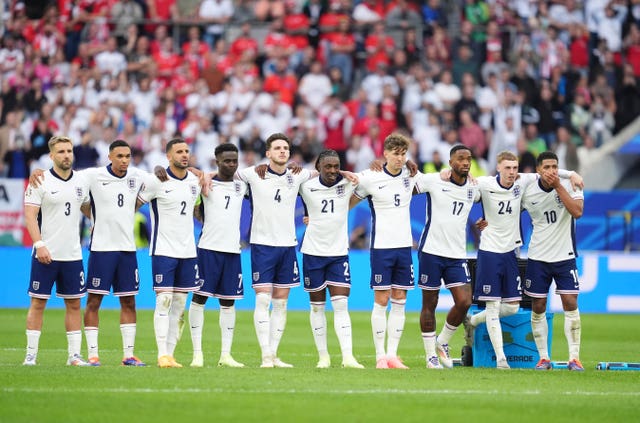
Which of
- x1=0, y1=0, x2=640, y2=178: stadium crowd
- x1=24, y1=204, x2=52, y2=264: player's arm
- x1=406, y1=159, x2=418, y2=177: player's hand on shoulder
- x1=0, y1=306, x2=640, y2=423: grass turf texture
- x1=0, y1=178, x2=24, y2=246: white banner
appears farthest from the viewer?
x1=0, y1=0, x2=640, y2=178: stadium crowd

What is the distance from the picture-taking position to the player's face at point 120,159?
1485 centimetres

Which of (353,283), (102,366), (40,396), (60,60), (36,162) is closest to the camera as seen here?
(40,396)

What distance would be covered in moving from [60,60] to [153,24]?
270 centimetres

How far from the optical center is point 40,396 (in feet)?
38.0

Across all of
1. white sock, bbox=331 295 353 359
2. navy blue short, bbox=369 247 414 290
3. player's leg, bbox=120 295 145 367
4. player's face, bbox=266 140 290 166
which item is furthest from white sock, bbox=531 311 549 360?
player's leg, bbox=120 295 145 367

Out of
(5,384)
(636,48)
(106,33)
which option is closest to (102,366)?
(5,384)

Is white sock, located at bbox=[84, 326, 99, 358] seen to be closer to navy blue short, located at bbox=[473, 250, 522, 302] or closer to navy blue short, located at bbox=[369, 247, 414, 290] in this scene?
navy blue short, located at bbox=[369, 247, 414, 290]

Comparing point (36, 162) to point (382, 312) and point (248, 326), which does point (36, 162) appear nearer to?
point (248, 326)

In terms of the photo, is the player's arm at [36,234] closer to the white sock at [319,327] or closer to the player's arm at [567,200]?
the white sock at [319,327]

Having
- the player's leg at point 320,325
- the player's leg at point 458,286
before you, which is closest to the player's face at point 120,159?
the player's leg at point 320,325

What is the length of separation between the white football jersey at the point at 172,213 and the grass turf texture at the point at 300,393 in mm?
1431

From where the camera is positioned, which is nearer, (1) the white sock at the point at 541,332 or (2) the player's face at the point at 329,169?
(2) the player's face at the point at 329,169

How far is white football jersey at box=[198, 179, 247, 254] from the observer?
Result: 49.6 ft

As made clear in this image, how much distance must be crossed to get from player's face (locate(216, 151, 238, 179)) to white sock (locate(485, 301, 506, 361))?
3.52 metres
